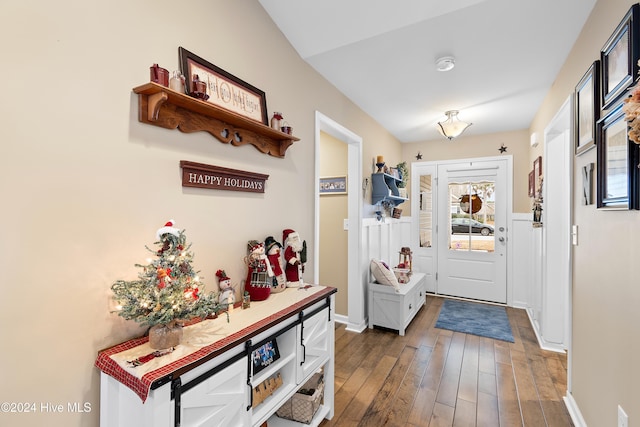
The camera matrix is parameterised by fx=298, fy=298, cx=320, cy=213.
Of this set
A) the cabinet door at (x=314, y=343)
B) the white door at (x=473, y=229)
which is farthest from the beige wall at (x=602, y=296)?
the white door at (x=473, y=229)

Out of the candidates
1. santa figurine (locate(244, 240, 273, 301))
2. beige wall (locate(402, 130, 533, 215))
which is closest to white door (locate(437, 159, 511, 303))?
beige wall (locate(402, 130, 533, 215))

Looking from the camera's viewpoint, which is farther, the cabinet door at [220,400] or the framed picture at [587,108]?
the framed picture at [587,108]

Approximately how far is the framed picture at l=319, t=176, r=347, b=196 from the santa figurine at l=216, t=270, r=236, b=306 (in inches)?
79.6

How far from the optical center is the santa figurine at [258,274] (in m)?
1.60

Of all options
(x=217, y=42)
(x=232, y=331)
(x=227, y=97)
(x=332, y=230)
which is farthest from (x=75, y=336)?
(x=332, y=230)

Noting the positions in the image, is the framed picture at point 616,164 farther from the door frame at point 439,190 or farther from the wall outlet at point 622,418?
the door frame at point 439,190

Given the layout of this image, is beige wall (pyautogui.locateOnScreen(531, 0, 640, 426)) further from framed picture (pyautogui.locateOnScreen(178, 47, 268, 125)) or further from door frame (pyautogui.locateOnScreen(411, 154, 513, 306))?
door frame (pyautogui.locateOnScreen(411, 154, 513, 306))

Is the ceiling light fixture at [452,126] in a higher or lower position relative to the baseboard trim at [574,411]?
higher

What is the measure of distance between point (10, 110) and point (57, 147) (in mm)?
141

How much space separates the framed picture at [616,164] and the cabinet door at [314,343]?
1.51 meters

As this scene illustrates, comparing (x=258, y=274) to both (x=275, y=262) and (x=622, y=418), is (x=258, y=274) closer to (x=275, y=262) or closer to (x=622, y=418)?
(x=275, y=262)

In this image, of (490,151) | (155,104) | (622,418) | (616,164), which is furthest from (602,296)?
(490,151)

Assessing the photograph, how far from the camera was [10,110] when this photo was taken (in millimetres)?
887

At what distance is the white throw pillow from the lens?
3168mm
